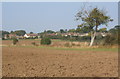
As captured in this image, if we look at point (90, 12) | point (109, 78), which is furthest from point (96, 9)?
point (109, 78)

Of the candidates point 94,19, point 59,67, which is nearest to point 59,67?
point 59,67

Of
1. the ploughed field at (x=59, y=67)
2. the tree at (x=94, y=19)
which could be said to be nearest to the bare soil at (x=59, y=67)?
the ploughed field at (x=59, y=67)

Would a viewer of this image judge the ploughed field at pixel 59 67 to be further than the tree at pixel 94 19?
No

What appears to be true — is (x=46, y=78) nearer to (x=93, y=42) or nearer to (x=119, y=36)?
(x=119, y=36)

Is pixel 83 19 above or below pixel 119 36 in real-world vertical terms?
above

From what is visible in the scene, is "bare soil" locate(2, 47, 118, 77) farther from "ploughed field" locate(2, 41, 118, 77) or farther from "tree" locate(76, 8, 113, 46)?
"tree" locate(76, 8, 113, 46)

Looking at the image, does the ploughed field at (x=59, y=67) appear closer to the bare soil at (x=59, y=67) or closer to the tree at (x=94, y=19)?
the bare soil at (x=59, y=67)

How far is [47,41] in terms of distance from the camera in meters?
42.7

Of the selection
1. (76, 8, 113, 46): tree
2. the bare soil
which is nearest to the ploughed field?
the bare soil

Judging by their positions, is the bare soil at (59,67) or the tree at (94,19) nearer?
the bare soil at (59,67)

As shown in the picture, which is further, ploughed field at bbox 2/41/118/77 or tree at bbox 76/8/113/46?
tree at bbox 76/8/113/46

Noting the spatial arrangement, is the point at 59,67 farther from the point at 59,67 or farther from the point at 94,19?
the point at 94,19

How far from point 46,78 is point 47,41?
115ft

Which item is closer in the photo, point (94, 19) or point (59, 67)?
point (59, 67)
